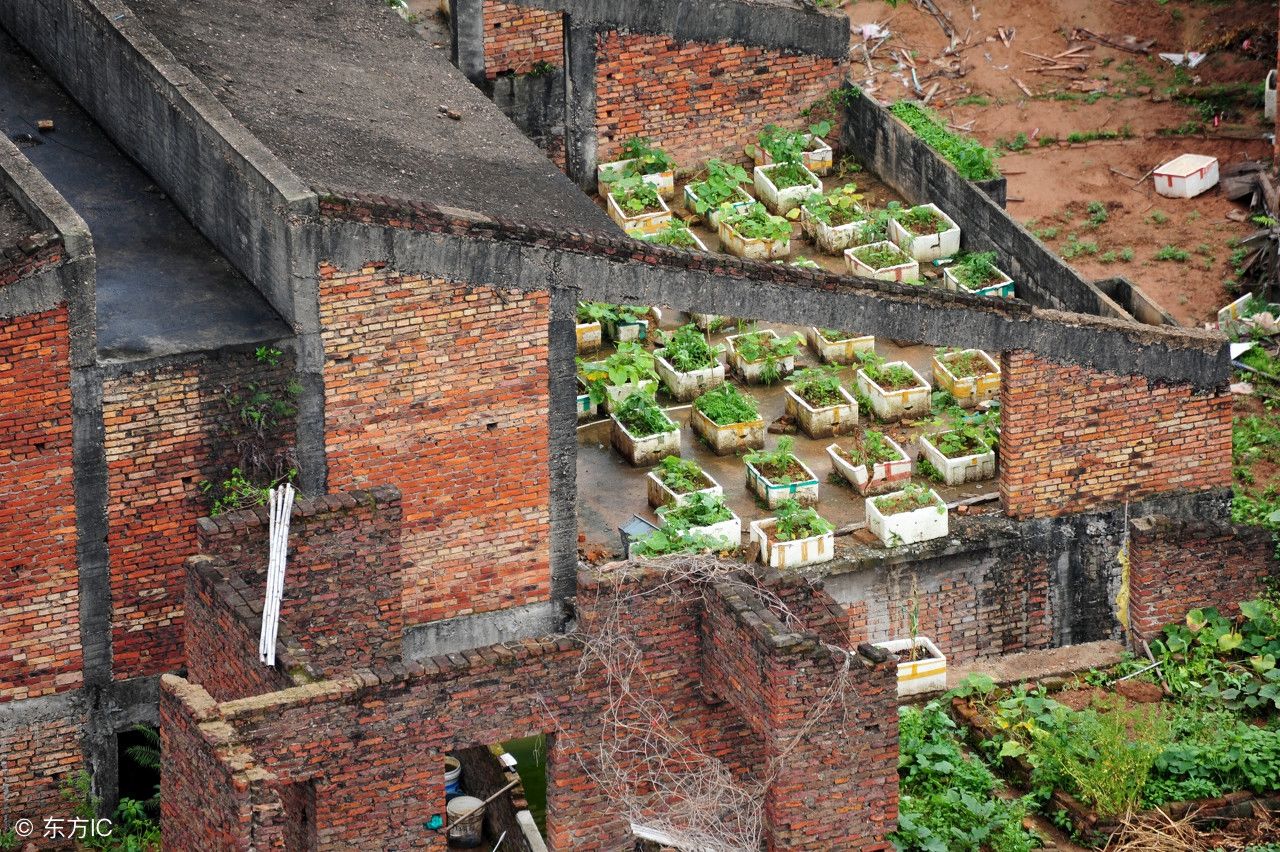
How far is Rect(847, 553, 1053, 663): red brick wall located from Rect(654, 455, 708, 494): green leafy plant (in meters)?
1.73

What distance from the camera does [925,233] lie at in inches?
1057

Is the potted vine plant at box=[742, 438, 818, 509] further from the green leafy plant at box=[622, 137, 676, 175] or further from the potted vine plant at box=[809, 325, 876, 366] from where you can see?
the green leafy plant at box=[622, 137, 676, 175]

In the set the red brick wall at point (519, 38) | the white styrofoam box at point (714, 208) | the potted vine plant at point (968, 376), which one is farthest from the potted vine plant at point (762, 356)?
the red brick wall at point (519, 38)

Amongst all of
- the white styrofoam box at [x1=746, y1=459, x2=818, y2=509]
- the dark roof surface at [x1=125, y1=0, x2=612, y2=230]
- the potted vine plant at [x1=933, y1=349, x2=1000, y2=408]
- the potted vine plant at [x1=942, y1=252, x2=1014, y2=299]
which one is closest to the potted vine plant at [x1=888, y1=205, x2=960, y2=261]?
the potted vine plant at [x1=942, y1=252, x2=1014, y2=299]

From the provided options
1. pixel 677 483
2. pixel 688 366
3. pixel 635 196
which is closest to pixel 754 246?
pixel 635 196

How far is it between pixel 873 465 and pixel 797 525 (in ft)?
4.29

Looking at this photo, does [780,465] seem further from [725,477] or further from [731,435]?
[731,435]

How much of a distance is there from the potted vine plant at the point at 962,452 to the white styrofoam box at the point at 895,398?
396mm

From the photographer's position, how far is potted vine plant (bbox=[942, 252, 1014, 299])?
85.5ft

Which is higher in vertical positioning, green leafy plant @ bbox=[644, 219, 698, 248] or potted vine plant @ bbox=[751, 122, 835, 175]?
potted vine plant @ bbox=[751, 122, 835, 175]

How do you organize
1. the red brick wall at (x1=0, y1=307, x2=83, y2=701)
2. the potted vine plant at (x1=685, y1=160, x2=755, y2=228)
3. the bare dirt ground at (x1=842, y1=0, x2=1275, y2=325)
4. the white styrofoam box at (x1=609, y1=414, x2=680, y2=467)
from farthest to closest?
the bare dirt ground at (x1=842, y1=0, x2=1275, y2=325)
the potted vine plant at (x1=685, y1=160, x2=755, y2=228)
the white styrofoam box at (x1=609, y1=414, x2=680, y2=467)
the red brick wall at (x1=0, y1=307, x2=83, y2=701)

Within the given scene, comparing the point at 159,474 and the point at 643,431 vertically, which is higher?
the point at 159,474

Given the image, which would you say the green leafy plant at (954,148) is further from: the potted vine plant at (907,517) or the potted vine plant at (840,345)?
the potted vine plant at (907,517)

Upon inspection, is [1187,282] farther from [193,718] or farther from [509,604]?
[193,718]
